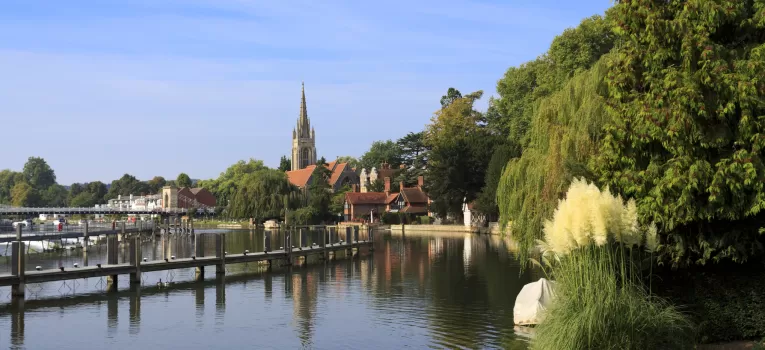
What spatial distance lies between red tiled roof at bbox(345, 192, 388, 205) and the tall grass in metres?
94.5

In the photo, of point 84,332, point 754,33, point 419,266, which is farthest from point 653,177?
point 419,266

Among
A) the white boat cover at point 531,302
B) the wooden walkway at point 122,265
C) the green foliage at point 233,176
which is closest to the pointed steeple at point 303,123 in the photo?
the green foliage at point 233,176

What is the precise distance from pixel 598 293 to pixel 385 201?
316ft

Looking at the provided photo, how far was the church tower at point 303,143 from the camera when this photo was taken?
595ft

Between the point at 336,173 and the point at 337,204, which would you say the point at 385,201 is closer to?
the point at 337,204

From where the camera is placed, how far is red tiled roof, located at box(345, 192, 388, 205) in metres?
108

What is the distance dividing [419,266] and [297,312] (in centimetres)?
1661

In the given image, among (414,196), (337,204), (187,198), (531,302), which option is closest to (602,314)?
(531,302)

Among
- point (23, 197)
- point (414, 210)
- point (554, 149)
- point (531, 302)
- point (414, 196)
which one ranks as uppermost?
point (23, 197)

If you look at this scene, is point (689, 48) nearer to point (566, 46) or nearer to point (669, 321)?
point (669, 321)

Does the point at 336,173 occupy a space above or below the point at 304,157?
below

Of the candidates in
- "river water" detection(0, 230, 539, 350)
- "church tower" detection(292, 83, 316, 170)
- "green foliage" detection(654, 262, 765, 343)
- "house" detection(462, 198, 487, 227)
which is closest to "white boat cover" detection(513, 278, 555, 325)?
"river water" detection(0, 230, 539, 350)

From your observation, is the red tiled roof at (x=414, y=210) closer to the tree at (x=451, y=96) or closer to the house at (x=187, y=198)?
the tree at (x=451, y=96)

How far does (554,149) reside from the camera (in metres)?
26.5
